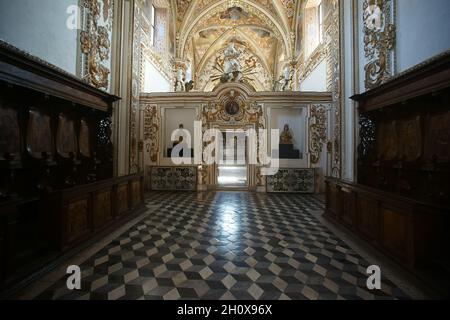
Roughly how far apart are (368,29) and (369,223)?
4868 mm

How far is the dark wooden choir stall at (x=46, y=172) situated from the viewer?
2930 millimetres

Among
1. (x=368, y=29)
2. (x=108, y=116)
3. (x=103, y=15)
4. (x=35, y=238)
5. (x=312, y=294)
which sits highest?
(x=103, y=15)

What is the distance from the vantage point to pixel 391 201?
10.4 feet

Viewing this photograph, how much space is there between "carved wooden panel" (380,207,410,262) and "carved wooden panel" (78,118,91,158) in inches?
245

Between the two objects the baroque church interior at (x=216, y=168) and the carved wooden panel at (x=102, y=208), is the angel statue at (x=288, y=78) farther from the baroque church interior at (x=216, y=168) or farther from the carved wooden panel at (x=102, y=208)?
the carved wooden panel at (x=102, y=208)

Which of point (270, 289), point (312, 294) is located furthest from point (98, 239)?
point (312, 294)

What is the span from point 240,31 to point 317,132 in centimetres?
1096

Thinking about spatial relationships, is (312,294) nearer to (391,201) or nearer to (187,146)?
(391,201)

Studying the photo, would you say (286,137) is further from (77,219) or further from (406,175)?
(77,219)

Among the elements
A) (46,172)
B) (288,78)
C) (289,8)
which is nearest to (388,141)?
(46,172)

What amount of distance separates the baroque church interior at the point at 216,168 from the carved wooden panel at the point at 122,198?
0.04m

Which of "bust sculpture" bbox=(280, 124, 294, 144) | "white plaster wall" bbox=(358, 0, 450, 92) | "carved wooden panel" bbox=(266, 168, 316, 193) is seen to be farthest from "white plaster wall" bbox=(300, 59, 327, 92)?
"white plaster wall" bbox=(358, 0, 450, 92)

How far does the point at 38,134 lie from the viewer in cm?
418

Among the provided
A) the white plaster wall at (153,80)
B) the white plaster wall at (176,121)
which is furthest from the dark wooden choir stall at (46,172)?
the white plaster wall at (153,80)
